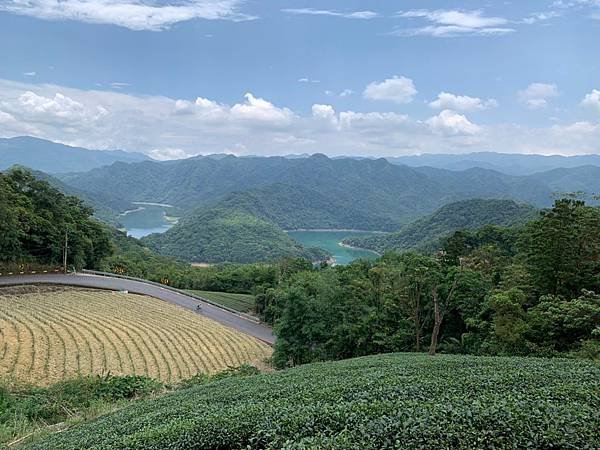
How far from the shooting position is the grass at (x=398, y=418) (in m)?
4.97

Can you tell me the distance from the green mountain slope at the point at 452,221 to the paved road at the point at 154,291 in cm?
6469

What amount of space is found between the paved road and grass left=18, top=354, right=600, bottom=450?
81.2ft

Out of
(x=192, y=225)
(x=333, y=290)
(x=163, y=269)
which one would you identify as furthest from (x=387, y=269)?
(x=192, y=225)

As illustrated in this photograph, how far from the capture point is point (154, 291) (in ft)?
130

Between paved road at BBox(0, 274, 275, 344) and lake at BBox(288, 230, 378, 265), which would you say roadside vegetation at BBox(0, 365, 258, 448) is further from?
lake at BBox(288, 230, 378, 265)

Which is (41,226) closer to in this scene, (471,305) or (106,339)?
(106,339)

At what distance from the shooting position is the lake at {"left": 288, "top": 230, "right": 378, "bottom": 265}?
124 metres

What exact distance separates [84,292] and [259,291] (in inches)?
638

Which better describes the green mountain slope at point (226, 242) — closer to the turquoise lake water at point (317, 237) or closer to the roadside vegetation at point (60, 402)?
the turquoise lake water at point (317, 237)

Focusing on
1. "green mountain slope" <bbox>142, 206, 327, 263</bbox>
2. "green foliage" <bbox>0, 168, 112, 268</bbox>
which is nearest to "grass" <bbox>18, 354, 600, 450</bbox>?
"green foliage" <bbox>0, 168, 112, 268</bbox>

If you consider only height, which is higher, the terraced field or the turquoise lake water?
the terraced field

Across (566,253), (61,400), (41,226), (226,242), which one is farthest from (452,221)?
(61,400)

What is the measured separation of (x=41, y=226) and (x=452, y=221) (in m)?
98.4

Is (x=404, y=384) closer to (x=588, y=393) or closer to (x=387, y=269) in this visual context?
(x=588, y=393)
